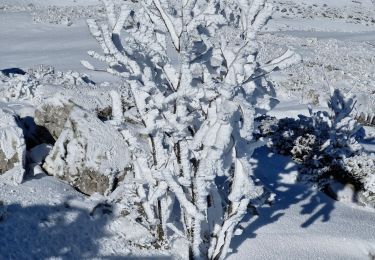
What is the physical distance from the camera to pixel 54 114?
8336 mm

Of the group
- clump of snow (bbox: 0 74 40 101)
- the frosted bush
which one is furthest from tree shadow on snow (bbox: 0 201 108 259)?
the frosted bush

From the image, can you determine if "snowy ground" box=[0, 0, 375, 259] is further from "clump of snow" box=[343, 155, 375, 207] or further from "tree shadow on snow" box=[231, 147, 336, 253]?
"clump of snow" box=[343, 155, 375, 207]

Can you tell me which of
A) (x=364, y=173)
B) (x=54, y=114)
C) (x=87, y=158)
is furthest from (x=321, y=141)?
(x=54, y=114)

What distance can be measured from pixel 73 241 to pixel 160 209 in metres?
1.19

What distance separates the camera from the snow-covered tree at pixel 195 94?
5.66 m

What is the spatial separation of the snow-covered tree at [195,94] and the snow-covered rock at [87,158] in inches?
47.9

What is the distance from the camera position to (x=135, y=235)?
6836 millimetres

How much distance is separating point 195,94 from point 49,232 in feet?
8.51

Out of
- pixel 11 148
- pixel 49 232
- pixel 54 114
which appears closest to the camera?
pixel 49 232

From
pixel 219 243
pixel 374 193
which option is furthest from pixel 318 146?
pixel 219 243

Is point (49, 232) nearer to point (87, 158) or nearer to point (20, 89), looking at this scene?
point (87, 158)

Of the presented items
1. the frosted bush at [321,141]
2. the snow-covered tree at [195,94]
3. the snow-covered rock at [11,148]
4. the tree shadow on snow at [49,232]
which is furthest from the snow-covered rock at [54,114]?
the frosted bush at [321,141]

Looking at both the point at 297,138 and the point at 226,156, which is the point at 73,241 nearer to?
the point at 226,156

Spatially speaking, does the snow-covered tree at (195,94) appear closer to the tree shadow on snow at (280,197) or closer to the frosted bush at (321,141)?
the tree shadow on snow at (280,197)
